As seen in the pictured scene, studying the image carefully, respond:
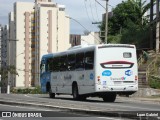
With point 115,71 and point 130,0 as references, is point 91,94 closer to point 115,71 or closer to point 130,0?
point 115,71

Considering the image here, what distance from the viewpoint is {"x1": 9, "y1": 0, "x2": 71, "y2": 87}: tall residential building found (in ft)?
440

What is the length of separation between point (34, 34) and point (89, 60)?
353ft

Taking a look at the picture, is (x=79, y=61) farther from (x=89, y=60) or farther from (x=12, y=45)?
(x=12, y=45)

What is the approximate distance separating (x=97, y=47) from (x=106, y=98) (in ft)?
15.4

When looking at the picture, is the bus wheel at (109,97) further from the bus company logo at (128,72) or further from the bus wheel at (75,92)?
the bus company logo at (128,72)

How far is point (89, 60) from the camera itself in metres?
30.0

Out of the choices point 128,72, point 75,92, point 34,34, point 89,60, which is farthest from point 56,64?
point 34,34

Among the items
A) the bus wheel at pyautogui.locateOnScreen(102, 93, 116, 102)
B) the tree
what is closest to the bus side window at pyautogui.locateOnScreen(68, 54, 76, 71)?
the bus wheel at pyautogui.locateOnScreen(102, 93, 116, 102)

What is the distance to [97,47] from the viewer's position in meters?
29.4

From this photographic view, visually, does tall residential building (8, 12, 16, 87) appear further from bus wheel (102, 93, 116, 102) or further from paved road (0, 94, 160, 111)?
paved road (0, 94, 160, 111)

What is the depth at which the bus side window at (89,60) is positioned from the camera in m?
29.7

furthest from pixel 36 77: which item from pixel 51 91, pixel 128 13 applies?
pixel 51 91

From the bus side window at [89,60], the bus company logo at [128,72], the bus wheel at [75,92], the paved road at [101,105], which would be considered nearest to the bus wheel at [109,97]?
the paved road at [101,105]

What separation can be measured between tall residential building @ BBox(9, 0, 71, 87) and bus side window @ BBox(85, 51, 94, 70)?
10150cm
